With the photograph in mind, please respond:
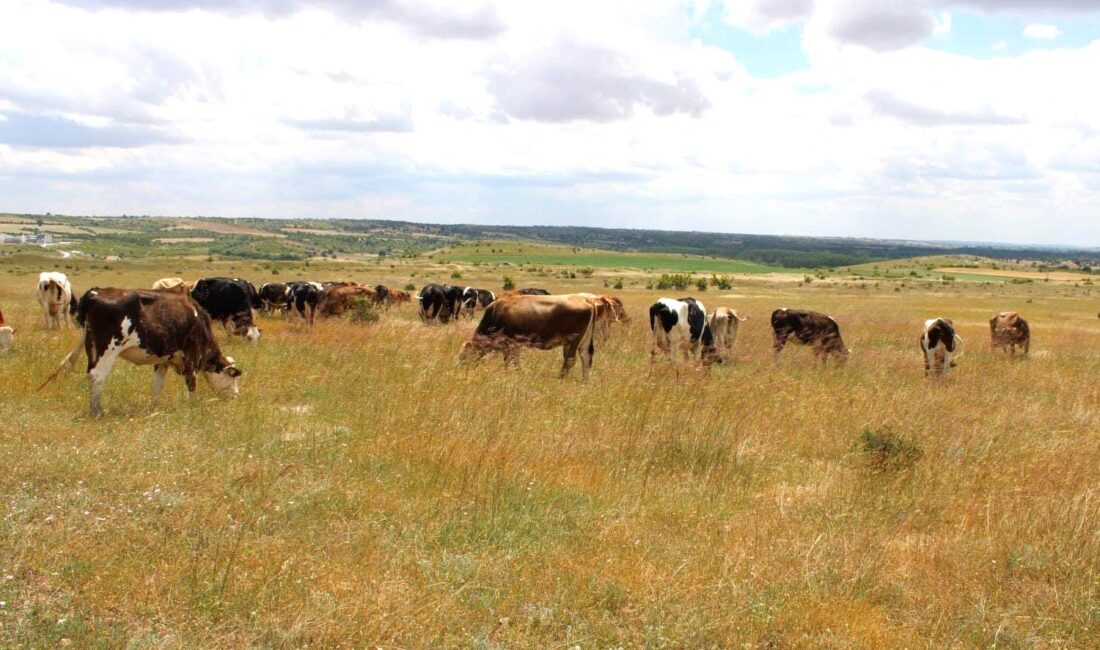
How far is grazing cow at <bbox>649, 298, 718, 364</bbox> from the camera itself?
16906 millimetres

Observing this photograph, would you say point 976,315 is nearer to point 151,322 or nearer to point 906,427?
point 906,427

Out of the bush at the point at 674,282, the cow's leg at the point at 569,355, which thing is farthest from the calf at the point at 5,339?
the bush at the point at 674,282

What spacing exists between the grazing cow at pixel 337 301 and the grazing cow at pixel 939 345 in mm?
16102

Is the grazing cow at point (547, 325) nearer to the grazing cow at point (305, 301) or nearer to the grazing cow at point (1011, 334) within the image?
the grazing cow at point (305, 301)

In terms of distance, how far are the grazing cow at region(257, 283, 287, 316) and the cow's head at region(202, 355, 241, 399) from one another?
663 inches

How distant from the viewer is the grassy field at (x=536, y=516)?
497 centimetres

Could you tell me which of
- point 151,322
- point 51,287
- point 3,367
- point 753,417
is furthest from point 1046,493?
point 51,287

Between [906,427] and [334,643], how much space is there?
24.1 ft

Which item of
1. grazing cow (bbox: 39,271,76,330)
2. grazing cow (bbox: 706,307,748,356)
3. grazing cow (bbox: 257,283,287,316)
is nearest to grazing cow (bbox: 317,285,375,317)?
grazing cow (bbox: 257,283,287,316)

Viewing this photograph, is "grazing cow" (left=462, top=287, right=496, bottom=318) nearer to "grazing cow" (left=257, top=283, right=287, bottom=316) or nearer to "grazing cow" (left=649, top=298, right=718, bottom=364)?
"grazing cow" (left=257, top=283, right=287, bottom=316)

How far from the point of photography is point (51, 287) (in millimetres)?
20047

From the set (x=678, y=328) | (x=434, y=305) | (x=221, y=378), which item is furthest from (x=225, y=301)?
(x=678, y=328)

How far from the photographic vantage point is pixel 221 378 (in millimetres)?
10531

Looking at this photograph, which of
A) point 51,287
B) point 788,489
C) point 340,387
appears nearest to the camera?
point 788,489
